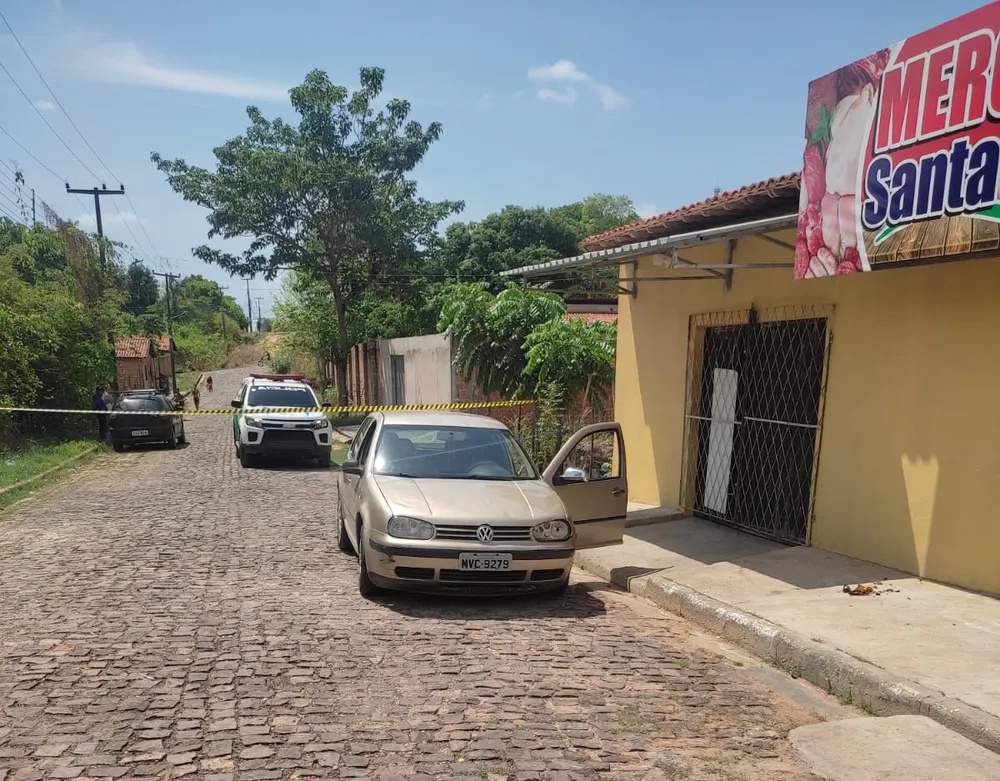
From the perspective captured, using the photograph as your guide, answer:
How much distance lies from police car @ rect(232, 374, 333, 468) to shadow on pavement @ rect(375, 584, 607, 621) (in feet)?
30.7

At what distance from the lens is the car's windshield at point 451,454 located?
6543 mm

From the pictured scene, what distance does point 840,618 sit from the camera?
17.1 ft

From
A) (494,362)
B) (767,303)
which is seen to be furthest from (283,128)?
(767,303)

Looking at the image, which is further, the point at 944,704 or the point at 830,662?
the point at 830,662

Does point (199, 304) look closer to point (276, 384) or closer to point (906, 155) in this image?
point (276, 384)

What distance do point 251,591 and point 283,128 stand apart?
857 inches

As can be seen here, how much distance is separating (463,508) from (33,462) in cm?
1248

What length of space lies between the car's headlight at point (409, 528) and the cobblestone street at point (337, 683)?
2.00ft

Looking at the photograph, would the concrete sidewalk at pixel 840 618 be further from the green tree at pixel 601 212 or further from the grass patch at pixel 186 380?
the grass patch at pixel 186 380

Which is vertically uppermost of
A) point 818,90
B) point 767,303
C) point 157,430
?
point 818,90

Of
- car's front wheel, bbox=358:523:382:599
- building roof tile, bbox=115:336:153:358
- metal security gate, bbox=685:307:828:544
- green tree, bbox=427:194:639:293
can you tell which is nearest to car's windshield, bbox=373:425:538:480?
car's front wheel, bbox=358:523:382:599

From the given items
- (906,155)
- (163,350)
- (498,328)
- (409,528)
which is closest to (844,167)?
(906,155)

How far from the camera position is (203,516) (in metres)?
9.77

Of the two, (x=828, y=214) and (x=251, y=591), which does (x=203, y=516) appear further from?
(x=828, y=214)
